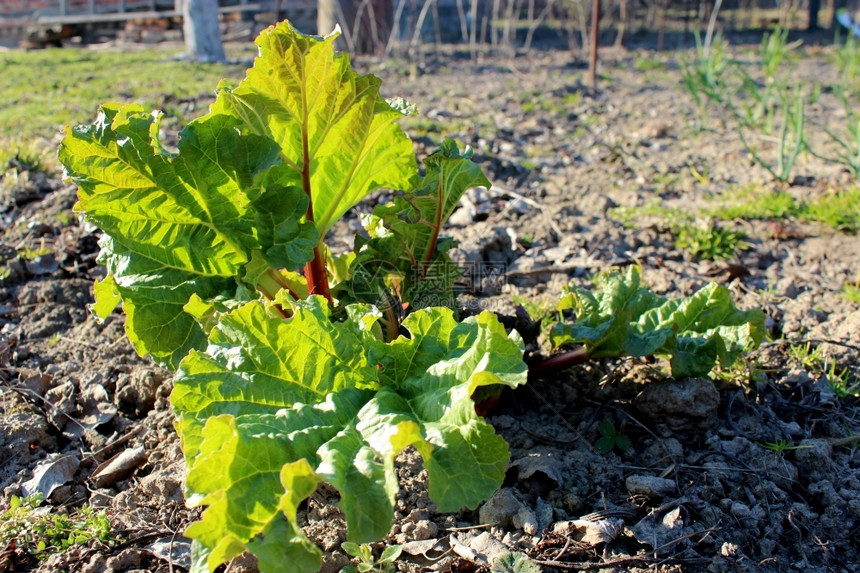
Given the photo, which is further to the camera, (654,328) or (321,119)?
(654,328)

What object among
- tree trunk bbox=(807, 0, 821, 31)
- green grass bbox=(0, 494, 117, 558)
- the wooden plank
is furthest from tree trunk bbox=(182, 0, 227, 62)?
tree trunk bbox=(807, 0, 821, 31)

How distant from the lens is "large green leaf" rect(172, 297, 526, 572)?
1.56 metres

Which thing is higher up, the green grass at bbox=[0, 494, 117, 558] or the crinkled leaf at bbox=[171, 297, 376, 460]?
the crinkled leaf at bbox=[171, 297, 376, 460]

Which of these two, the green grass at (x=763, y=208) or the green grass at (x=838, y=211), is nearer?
the green grass at (x=838, y=211)

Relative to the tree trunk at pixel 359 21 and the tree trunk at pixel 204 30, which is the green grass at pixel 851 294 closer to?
the tree trunk at pixel 359 21

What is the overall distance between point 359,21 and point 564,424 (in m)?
8.98

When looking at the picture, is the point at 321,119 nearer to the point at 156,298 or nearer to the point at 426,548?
the point at 156,298

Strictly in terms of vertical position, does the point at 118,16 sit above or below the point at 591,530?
above

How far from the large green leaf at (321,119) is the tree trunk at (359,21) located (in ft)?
26.8

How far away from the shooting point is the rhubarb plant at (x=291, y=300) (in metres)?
1.61

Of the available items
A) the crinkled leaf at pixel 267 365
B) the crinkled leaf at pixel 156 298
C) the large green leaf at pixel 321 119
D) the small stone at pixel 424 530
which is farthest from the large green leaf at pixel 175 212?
the small stone at pixel 424 530

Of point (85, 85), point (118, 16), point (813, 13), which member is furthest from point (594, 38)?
point (118, 16)

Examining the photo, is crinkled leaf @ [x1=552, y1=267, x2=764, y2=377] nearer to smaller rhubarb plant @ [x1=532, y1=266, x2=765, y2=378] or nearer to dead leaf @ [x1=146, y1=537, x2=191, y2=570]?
smaller rhubarb plant @ [x1=532, y1=266, x2=765, y2=378]

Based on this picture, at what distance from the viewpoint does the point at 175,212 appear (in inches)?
87.7
